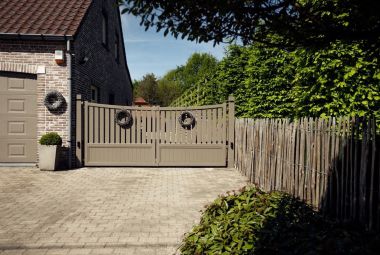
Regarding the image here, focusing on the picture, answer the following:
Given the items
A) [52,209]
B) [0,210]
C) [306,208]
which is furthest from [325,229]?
[0,210]

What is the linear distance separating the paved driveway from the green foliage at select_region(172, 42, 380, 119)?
239cm

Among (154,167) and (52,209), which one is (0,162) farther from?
(52,209)

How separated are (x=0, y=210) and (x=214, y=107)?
6.23 meters

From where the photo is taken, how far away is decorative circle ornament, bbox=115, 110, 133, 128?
31.6 ft

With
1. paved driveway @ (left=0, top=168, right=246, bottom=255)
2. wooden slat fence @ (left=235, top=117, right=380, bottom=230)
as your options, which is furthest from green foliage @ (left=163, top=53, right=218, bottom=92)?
wooden slat fence @ (left=235, top=117, right=380, bottom=230)

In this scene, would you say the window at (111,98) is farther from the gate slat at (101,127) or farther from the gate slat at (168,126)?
the gate slat at (168,126)

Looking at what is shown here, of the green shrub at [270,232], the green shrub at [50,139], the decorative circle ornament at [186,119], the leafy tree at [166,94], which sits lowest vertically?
the green shrub at [270,232]

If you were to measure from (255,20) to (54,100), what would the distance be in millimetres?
8060

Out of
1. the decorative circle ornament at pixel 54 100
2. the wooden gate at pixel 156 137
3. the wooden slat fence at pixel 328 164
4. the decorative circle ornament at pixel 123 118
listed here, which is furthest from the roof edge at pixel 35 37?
the wooden slat fence at pixel 328 164

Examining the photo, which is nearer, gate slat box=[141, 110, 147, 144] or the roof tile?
the roof tile

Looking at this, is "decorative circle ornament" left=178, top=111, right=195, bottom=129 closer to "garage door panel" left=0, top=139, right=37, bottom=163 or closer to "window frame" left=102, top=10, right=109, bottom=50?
"garage door panel" left=0, top=139, right=37, bottom=163

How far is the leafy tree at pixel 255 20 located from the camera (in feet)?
A: 7.90

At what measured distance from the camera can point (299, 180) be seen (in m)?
5.45

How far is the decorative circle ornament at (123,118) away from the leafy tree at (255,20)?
717 cm
